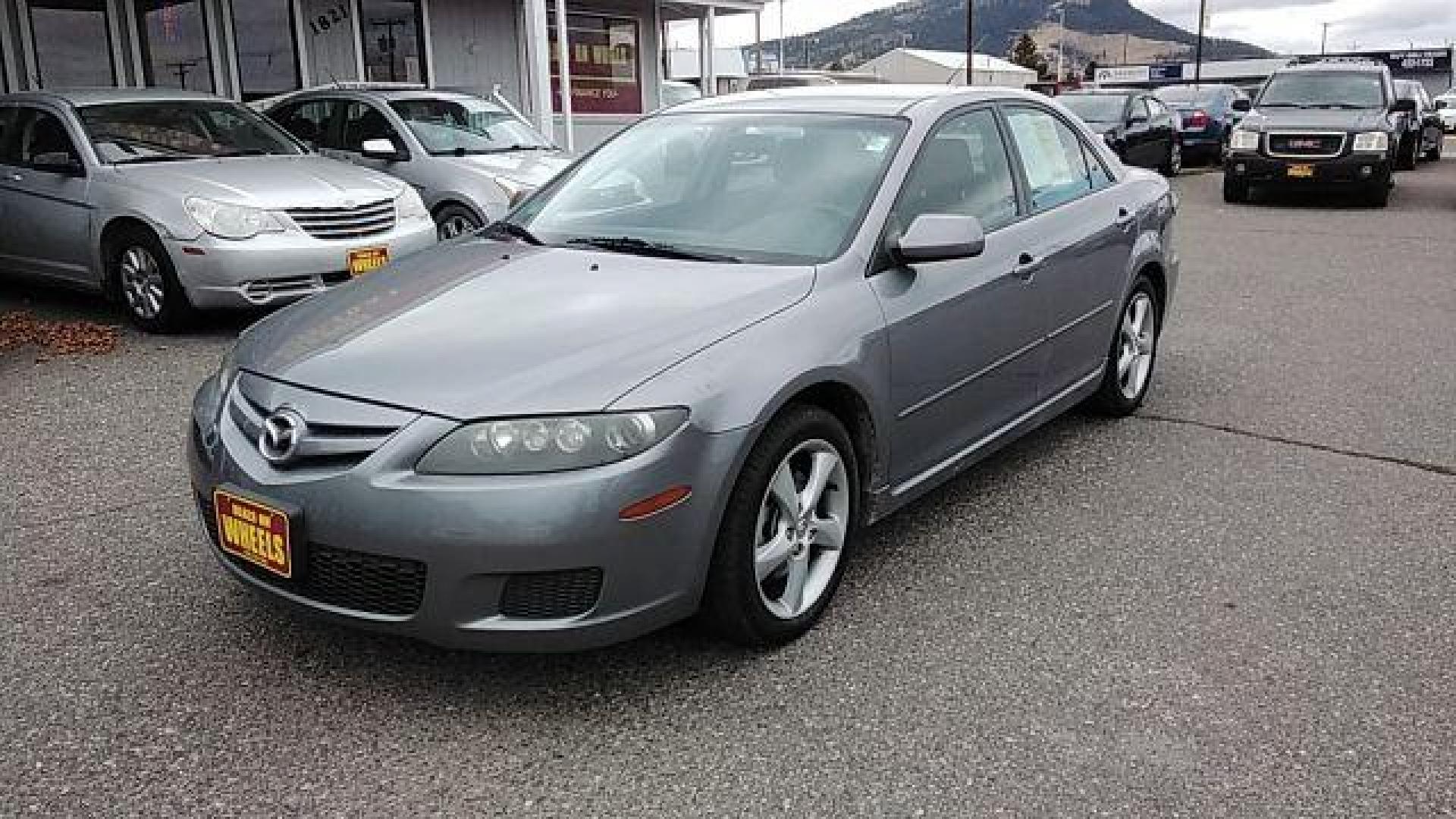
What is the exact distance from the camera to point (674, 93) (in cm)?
2227

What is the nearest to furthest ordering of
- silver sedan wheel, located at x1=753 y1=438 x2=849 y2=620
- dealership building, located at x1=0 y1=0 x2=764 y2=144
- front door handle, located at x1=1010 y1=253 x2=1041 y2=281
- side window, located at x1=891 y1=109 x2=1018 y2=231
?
silver sedan wheel, located at x1=753 y1=438 x2=849 y2=620 < side window, located at x1=891 y1=109 x2=1018 y2=231 < front door handle, located at x1=1010 y1=253 x2=1041 y2=281 < dealership building, located at x1=0 y1=0 x2=764 y2=144

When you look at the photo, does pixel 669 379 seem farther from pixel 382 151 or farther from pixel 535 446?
pixel 382 151

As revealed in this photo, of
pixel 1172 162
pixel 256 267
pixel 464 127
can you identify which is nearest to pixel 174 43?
pixel 464 127

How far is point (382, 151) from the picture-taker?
29.5ft

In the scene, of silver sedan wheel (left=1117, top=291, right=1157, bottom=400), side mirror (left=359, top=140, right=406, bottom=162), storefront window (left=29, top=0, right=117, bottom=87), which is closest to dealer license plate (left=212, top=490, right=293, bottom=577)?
silver sedan wheel (left=1117, top=291, right=1157, bottom=400)

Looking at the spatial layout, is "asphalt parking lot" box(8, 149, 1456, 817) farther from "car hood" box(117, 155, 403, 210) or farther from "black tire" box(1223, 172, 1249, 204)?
"black tire" box(1223, 172, 1249, 204)

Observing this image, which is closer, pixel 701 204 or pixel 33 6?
pixel 701 204

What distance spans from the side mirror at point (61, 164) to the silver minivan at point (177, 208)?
0.01m

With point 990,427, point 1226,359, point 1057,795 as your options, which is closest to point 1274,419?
point 1226,359

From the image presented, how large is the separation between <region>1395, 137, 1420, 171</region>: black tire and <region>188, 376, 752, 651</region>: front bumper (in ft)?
66.2

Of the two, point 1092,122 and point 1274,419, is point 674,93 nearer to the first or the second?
point 1092,122

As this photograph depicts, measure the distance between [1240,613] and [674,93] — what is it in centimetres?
2008

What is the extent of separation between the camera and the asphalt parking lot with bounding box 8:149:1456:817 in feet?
8.54

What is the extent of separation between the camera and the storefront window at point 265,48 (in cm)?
1357
